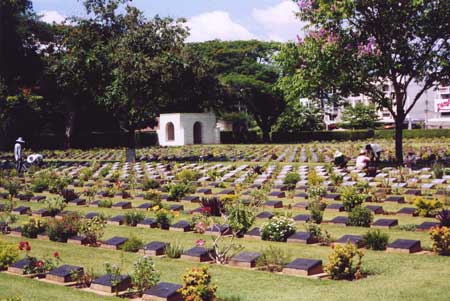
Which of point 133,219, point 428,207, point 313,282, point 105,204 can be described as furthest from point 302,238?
point 105,204

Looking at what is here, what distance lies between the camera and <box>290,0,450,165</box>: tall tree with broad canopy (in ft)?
72.7

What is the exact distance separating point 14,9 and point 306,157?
20.3 meters

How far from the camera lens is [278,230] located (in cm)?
1095

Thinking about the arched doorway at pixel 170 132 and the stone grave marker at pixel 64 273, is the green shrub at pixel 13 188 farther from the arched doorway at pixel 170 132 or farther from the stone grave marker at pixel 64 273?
the arched doorway at pixel 170 132

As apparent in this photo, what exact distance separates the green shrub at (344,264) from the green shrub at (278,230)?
278 centimetres

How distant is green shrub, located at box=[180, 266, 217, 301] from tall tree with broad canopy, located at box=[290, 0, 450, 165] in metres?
16.6

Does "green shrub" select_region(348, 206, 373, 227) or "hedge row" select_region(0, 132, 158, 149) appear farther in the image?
"hedge row" select_region(0, 132, 158, 149)

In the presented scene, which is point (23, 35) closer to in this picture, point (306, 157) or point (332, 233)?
point (306, 157)

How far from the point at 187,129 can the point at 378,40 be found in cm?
3251

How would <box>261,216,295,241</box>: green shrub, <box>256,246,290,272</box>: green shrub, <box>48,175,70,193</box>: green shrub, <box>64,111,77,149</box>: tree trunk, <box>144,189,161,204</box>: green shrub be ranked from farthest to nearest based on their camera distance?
1. <box>64,111,77,149</box>: tree trunk
2. <box>48,175,70,193</box>: green shrub
3. <box>144,189,161,204</box>: green shrub
4. <box>261,216,295,241</box>: green shrub
5. <box>256,246,290,272</box>: green shrub

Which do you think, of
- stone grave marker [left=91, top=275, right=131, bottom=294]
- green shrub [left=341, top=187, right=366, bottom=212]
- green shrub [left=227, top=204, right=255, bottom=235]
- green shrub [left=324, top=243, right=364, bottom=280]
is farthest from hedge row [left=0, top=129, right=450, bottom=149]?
green shrub [left=324, top=243, right=364, bottom=280]

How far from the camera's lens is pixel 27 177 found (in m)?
24.5

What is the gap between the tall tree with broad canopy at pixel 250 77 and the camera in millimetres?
57500

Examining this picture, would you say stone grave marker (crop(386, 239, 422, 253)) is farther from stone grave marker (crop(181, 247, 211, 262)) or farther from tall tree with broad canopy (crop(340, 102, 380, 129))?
tall tree with broad canopy (crop(340, 102, 380, 129))
